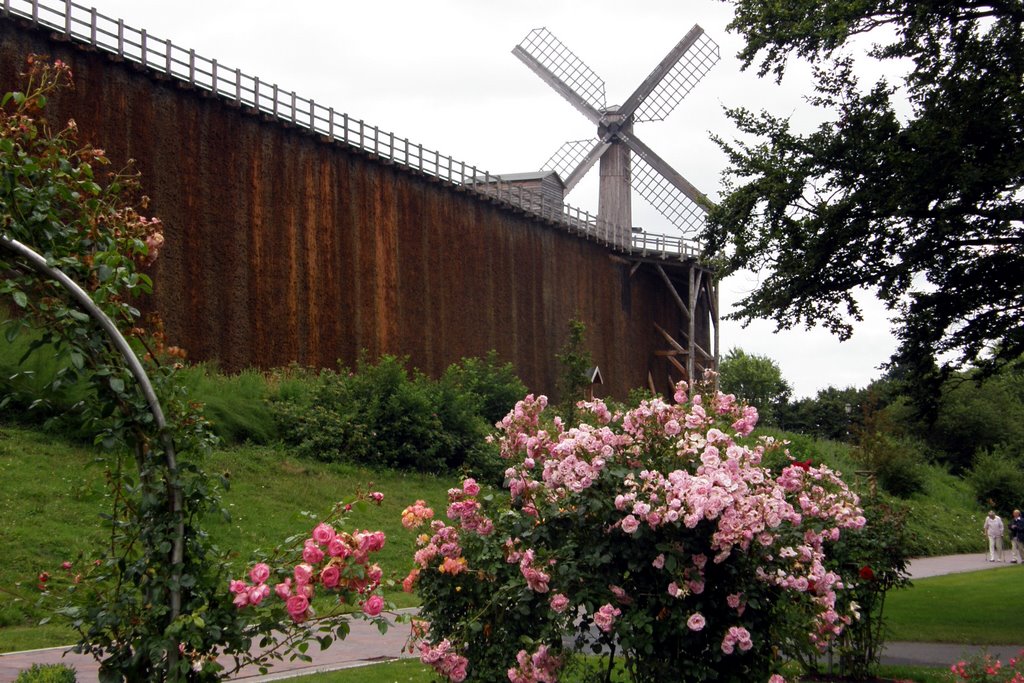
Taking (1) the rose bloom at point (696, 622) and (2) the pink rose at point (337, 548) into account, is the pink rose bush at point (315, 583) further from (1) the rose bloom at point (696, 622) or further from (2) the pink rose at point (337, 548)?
(1) the rose bloom at point (696, 622)

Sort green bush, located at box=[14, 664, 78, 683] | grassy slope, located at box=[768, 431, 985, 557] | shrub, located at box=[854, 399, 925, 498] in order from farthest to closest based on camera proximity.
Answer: shrub, located at box=[854, 399, 925, 498], grassy slope, located at box=[768, 431, 985, 557], green bush, located at box=[14, 664, 78, 683]

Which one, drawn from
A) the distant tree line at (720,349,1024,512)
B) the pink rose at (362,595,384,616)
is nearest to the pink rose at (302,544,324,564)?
the pink rose at (362,595,384,616)

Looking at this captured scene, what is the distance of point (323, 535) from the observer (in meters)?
5.69

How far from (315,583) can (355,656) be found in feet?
19.4

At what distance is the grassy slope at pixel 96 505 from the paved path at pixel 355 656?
0.78 m

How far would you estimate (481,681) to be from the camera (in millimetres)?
7715

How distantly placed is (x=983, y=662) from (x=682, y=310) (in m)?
39.7

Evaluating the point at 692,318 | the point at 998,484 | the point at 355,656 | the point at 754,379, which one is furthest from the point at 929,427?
the point at 754,379

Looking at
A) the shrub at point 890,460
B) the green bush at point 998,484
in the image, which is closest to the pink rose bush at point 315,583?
the shrub at point 890,460

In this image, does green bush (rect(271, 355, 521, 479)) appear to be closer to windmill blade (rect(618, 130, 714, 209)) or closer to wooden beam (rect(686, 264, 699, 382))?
wooden beam (rect(686, 264, 699, 382))

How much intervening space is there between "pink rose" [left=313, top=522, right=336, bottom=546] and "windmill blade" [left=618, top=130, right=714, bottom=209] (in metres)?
44.1

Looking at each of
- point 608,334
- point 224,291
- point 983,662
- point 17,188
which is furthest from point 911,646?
point 608,334

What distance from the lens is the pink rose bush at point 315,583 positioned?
5.57 meters

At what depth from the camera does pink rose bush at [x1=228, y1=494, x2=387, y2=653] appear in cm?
557
